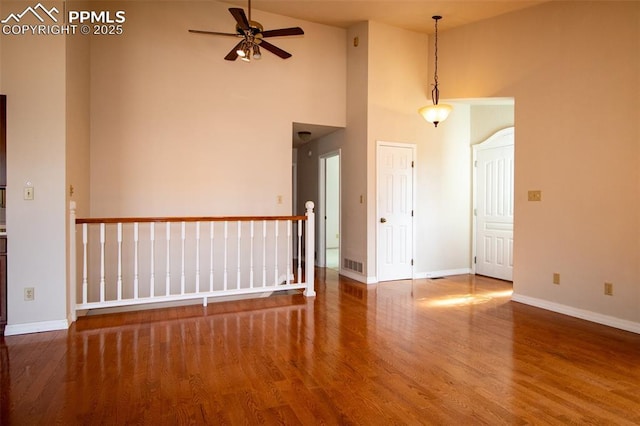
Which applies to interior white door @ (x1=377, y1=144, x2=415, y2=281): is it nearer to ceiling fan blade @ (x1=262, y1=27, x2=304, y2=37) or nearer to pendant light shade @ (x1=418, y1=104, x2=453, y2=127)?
pendant light shade @ (x1=418, y1=104, x2=453, y2=127)

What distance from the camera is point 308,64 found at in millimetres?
5738

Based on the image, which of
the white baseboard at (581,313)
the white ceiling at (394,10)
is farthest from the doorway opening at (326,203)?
the white baseboard at (581,313)

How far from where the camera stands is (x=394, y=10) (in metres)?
5.10

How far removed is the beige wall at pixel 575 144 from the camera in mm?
3629

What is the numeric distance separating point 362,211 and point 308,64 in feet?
7.76

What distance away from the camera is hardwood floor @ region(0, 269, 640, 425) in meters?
2.11

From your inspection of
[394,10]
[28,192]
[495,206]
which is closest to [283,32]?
[394,10]

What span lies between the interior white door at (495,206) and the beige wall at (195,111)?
2.65 m

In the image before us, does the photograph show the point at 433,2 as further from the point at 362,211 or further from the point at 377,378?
the point at 377,378

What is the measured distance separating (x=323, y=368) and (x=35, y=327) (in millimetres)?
2635

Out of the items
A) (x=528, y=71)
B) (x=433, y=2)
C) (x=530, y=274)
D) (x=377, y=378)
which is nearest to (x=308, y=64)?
(x=433, y=2)

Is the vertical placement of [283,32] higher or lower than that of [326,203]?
higher
